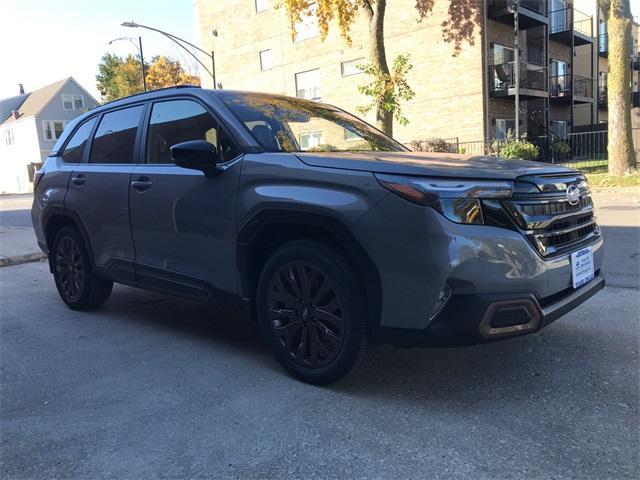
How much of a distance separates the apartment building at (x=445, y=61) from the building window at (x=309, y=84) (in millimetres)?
53

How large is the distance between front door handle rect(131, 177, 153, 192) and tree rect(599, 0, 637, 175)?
14.9 metres

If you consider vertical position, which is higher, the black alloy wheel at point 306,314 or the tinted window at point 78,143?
the tinted window at point 78,143

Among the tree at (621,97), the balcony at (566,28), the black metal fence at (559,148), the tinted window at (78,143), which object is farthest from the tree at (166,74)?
the tinted window at (78,143)

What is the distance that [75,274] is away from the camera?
5188 millimetres

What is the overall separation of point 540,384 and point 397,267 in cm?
123

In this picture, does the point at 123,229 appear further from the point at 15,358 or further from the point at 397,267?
the point at 397,267

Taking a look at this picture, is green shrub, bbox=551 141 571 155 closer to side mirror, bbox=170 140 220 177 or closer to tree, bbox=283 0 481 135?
tree, bbox=283 0 481 135

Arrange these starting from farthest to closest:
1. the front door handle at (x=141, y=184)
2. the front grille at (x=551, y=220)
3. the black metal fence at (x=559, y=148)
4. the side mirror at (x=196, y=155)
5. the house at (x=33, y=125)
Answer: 1. the house at (x=33, y=125)
2. the black metal fence at (x=559, y=148)
3. the front door handle at (x=141, y=184)
4. the side mirror at (x=196, y=155)
5. the front grille at (x=551, y=220)

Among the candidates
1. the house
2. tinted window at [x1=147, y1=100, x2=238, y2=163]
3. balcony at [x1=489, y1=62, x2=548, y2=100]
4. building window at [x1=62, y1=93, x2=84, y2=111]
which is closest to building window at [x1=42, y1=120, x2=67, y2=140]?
the house

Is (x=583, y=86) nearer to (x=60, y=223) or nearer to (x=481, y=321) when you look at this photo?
(x=60, y=223)

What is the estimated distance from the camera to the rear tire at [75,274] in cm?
502

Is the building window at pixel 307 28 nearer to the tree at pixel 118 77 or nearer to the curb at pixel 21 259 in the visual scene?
the curb at pixel 21 259

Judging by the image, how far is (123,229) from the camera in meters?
4.39

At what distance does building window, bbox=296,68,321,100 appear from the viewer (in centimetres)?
2731
